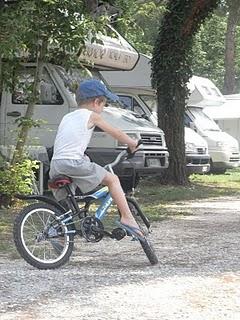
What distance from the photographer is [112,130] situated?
20.4 ft

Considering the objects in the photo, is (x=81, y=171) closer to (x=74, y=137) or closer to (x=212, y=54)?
(x=74, y=137)

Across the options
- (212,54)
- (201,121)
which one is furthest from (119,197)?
(212,54)

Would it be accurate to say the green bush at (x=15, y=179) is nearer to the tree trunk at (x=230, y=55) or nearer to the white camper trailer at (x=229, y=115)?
the white camper trailer at (x=229, y=115)

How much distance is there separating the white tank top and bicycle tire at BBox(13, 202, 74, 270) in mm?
501

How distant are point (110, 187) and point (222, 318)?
6.53ft

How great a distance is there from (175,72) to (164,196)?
3257mm

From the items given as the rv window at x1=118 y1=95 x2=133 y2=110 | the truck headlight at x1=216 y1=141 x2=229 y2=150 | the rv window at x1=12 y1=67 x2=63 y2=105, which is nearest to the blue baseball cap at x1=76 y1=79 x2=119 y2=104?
the rv window at x1=12 y1=67 x2=63 y2=105

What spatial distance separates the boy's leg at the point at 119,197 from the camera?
6.27 meters

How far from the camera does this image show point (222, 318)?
4645 mm

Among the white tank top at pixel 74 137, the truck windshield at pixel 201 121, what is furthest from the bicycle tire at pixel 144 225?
the truck windshield at pixel 201 121

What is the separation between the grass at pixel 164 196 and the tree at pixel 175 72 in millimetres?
538

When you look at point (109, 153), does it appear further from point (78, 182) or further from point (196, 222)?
point (78, 182)

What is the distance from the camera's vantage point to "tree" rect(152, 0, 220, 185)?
1479 cm

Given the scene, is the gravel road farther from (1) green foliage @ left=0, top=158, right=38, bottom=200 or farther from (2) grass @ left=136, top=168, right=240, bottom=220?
(2) grass @ left=136, top=168, right=240, bottom=220
